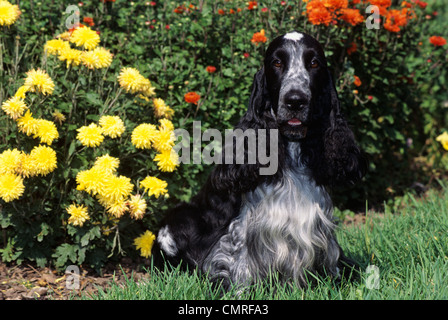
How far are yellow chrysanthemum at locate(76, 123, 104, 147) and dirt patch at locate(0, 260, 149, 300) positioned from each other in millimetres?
857

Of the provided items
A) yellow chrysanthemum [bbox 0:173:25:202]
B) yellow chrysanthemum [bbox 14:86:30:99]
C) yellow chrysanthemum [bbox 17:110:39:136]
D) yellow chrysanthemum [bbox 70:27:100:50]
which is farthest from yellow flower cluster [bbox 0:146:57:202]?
yellow chrysanthemum [bbox 70:27:100:50]

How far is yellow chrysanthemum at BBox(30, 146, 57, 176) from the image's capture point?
3674mm

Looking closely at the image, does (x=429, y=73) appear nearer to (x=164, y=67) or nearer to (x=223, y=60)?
(x=223, y=60)

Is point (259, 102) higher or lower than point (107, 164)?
higher

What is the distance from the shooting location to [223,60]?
16.6 ft

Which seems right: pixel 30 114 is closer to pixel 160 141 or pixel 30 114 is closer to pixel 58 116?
pixel 58 116

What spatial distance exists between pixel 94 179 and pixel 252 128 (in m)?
1.09

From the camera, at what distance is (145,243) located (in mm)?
4203

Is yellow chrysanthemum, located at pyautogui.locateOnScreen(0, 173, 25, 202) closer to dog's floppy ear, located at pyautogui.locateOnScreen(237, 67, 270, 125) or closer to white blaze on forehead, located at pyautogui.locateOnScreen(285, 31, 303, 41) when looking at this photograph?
dog's floppy ear, located at pyautogui.locateOnScreen(237, 67, 270, 125)

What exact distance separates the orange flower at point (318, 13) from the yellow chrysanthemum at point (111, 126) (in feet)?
5.95

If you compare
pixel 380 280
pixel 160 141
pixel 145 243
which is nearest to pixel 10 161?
pixel 160 141

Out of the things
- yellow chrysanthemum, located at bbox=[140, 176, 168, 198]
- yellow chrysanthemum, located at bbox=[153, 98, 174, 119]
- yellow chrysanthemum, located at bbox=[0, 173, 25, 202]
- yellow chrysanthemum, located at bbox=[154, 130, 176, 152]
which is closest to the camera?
yellow chrysanthemum, located at bbox=[0, 173, 25, 202]

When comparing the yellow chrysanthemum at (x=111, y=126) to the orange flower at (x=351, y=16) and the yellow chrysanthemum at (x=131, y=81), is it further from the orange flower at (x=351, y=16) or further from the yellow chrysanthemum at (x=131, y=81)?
the orange flower at (x=351, y=16)

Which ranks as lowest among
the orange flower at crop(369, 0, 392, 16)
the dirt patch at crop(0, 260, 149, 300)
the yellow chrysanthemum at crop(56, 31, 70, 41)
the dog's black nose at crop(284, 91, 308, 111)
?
the dirt patch at crop(0, 260, 149, 300)
